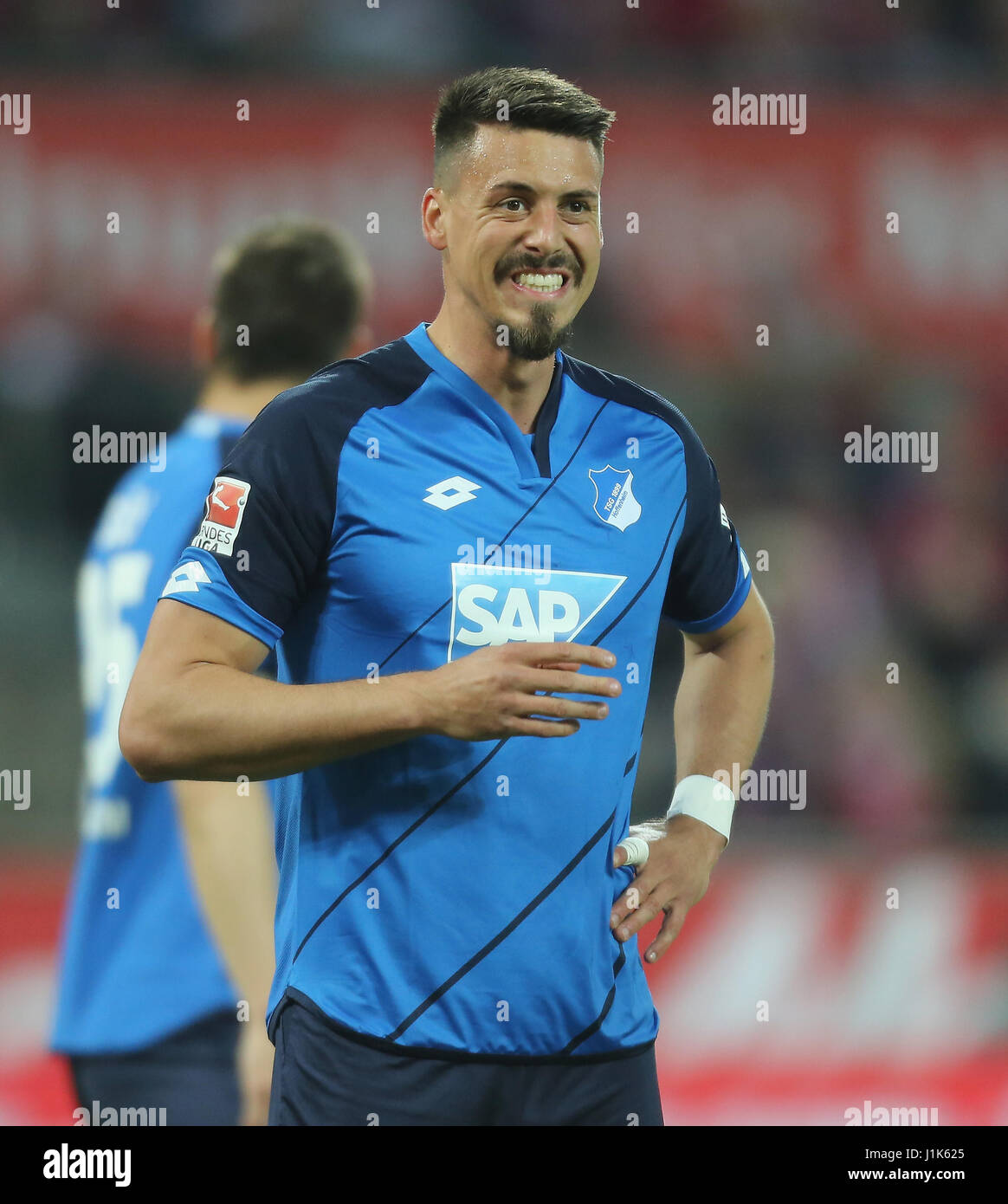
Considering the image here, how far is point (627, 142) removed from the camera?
674cm

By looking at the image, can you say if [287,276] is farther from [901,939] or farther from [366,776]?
[901,939]

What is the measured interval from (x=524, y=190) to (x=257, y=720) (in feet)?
2.82

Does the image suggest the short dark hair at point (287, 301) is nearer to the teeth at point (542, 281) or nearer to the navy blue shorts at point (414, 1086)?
the teeth at point (542, 281)

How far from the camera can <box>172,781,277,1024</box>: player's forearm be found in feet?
8.64

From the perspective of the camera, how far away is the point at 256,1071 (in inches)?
101

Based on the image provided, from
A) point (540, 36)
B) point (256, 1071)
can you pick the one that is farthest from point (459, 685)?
point (540, 36)

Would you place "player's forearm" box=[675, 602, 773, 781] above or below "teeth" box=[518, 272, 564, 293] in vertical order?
below

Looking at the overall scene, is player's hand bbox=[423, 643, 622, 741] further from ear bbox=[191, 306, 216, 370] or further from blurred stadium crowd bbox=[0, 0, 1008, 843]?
blurred stadium crowd bbox=[0, 0, 1008, 843]

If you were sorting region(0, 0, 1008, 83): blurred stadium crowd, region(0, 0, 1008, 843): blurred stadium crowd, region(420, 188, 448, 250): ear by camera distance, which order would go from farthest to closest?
region(0, 0, 1008, 83): blurred stadium crowd → region(0, 0, 1008, 843): blurred stadium crowd → region(420, 188, 448, 250): ear

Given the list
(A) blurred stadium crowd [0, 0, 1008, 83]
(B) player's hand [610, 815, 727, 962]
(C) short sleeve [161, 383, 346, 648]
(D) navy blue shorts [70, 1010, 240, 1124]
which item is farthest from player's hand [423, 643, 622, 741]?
(A) blurred stadium crowd [0, 0, 1008, 83]

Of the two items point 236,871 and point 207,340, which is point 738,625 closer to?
point 236,871

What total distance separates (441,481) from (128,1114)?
132cm

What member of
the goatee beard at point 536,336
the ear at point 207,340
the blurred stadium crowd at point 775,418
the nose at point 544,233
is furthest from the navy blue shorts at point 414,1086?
the blurred stadium crowd at point 775,418

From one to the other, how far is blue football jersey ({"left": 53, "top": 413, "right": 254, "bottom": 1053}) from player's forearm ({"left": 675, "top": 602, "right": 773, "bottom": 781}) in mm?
911
